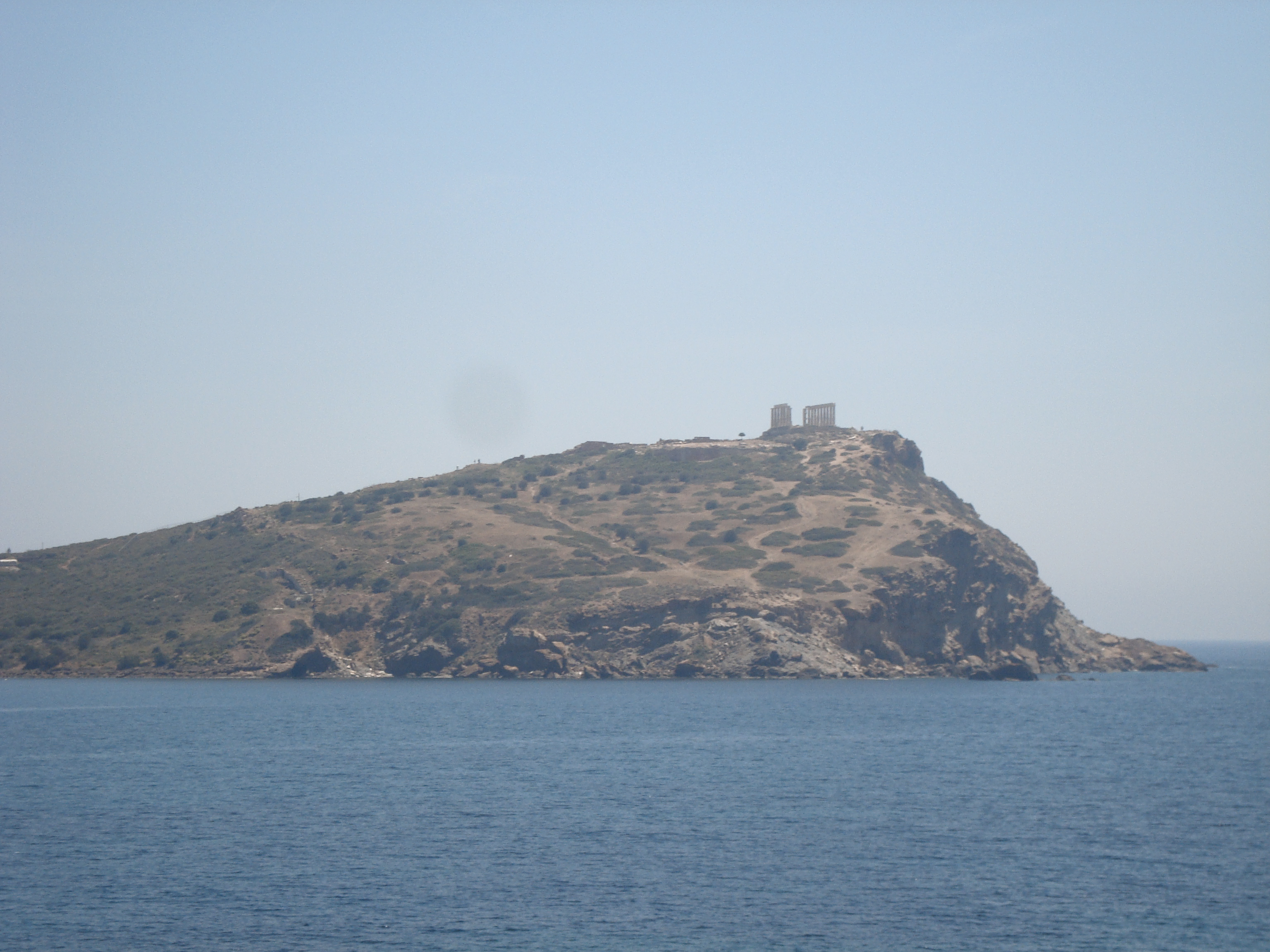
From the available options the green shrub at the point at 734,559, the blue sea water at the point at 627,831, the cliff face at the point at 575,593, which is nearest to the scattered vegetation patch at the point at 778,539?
the cliff face at the point at 575,593

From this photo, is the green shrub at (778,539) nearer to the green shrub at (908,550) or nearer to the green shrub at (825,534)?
the green shrub at (825,534)

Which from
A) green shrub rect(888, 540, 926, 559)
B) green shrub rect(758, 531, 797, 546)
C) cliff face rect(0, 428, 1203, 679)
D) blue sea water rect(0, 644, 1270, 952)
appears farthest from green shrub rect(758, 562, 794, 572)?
blue sea water rect(0, 644, 1270, 952)

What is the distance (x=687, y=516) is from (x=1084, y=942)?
127085mm

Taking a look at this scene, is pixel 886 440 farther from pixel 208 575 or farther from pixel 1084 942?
pixel 1084 942

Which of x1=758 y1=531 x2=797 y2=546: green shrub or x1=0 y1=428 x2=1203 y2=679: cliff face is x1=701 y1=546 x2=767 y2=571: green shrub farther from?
x1=758 y1=531 x2=797 y2=546: green shrub

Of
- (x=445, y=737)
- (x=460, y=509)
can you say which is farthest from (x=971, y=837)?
(x=460, y=509)

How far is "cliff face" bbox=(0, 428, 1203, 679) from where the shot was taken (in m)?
122

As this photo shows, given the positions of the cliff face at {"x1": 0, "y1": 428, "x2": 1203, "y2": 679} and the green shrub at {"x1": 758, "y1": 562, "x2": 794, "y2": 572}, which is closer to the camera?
the cliff face at {"x1": 0, "y1": 428, "x2": 1203, "y2": 679}

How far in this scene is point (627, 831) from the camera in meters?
44.9

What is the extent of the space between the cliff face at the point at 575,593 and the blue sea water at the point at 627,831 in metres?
36.4

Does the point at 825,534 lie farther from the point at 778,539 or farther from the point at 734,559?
the point at 734,559

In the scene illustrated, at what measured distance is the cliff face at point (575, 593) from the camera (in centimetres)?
12225

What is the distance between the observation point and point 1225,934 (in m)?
32.1

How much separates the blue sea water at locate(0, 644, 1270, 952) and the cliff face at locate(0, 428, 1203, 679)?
36.4 m
